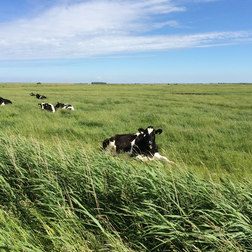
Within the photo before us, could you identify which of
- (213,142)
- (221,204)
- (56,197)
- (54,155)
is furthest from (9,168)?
(213,142)

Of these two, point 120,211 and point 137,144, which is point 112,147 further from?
point 120,211

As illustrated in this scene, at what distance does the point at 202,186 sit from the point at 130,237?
4.05 ft

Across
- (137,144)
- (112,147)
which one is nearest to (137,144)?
(137,144)

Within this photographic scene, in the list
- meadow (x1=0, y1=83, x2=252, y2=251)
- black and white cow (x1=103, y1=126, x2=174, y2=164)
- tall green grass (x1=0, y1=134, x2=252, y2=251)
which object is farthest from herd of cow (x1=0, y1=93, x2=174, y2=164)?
tall green grass (x1=0, y1=134, x2=252, y2=251)

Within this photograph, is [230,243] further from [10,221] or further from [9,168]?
[9,168]

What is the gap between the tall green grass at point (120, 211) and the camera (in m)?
2.61

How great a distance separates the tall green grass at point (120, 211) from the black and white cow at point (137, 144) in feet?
10.3

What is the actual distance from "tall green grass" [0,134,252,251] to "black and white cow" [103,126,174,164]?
313 cm

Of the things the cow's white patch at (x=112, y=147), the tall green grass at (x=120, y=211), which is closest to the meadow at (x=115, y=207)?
the tall green grass at (x=120, y=211)

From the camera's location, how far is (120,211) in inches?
132

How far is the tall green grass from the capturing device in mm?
2605

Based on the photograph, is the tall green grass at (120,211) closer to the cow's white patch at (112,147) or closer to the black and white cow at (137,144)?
the black and white cow at (137,144)

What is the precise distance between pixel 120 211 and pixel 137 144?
420 centimetres

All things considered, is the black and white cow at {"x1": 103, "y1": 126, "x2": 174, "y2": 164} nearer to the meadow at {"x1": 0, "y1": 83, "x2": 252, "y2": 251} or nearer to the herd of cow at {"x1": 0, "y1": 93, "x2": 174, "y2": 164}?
the herd of cow at {"x1": 0, "y1": 93, "x2": 174, "y2": 164}
